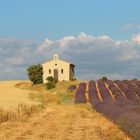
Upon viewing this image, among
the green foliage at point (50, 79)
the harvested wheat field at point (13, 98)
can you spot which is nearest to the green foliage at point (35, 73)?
the green foliage at point (50, 79)

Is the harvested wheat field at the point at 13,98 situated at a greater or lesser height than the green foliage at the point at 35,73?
lesser

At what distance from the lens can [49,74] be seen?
324 ft

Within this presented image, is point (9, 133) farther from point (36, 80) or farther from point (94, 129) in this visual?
point (36, 80)

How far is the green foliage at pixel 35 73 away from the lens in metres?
96.5

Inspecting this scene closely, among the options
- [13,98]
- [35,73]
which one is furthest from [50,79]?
[13,98]

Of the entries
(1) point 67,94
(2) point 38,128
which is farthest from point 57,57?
(2) point 38,128

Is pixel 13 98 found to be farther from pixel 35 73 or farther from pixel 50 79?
pixel 35 73

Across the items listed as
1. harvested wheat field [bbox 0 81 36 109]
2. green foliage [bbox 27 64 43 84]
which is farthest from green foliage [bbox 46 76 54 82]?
harvested wheat field [bbox 0 81 36 109]

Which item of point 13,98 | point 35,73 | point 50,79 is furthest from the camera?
point 35,73

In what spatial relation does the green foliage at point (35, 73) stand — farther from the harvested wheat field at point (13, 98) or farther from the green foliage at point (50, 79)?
the harvested wheat field at point (13, 98)

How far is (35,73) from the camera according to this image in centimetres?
9762

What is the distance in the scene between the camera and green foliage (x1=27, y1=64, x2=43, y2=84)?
317ft

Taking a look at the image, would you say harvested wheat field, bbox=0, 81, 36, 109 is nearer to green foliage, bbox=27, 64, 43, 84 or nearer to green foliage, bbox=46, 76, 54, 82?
green foliage, bbox=46, 76, 54, 82

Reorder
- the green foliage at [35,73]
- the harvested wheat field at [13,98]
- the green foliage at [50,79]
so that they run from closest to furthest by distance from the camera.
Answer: the harvested wheat field at [13,98] < the green foliage at [50,79] < the green foliage at [35,73]
